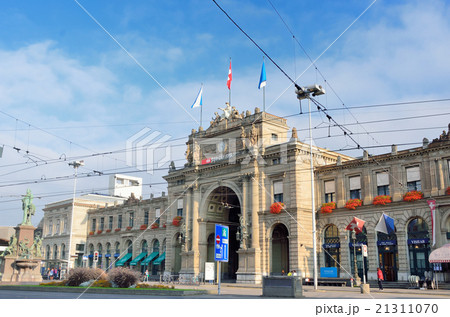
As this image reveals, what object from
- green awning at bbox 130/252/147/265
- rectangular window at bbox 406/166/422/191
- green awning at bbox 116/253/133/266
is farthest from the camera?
green awning at bbox 116/253/133/266

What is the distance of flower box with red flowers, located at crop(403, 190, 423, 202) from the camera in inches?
1664

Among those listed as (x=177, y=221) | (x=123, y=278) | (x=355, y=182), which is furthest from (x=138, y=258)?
(x=123, y=278)

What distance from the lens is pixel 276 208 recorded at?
49750mm

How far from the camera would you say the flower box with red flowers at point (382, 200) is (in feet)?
146

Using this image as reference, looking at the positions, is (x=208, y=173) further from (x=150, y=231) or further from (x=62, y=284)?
(x=62, y=284)

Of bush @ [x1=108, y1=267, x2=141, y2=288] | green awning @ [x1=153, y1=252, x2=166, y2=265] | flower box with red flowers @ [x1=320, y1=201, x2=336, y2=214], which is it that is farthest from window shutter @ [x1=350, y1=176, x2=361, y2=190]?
green awning @ [x1=153, y1=252, x2=166, y2=265]

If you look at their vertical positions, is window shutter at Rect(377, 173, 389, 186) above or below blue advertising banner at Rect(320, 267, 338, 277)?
above

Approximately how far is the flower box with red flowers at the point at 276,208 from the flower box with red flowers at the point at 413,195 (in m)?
12.3

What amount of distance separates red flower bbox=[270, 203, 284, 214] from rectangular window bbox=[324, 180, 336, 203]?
4866mm

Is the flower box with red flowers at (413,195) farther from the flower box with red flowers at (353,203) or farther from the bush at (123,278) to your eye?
the bush at (123,278)

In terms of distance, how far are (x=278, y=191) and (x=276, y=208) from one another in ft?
7.05

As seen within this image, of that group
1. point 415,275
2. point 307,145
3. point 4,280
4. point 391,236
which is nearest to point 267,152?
point 307,145

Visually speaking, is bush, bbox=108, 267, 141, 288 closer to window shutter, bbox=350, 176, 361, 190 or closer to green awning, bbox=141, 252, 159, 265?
window shutter, bbox=350, 176, 361, 190

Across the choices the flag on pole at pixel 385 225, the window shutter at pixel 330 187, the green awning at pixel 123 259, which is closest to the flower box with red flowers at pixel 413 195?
the flag on pole at pixel 385 225
